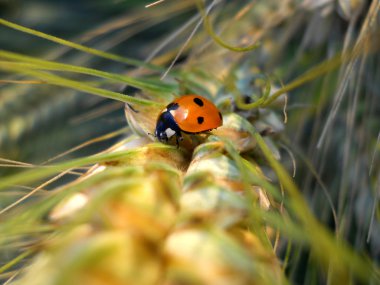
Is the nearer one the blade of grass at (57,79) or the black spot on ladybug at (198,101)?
the blade of grass at (57,79)

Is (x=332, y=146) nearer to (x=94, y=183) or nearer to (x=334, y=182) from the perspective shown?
(x=334, y=182)

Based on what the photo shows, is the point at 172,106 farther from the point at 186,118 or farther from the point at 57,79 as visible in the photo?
the point at 57,79

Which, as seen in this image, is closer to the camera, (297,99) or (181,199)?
(181,199)

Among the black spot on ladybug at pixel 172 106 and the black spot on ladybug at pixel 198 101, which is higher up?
the black spot on ladybug at pixel 172 106

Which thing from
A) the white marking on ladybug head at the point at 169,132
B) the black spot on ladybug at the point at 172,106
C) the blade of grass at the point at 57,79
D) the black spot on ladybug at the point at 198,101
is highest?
the blade of grass at the point at 57,79

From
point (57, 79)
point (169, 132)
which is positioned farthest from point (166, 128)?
point (57, 79)

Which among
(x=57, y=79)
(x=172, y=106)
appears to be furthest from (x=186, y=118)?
(x=57, y=79)

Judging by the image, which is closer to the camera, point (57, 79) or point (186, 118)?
point (57, 79)

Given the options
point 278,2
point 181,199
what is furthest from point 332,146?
point 181,199
